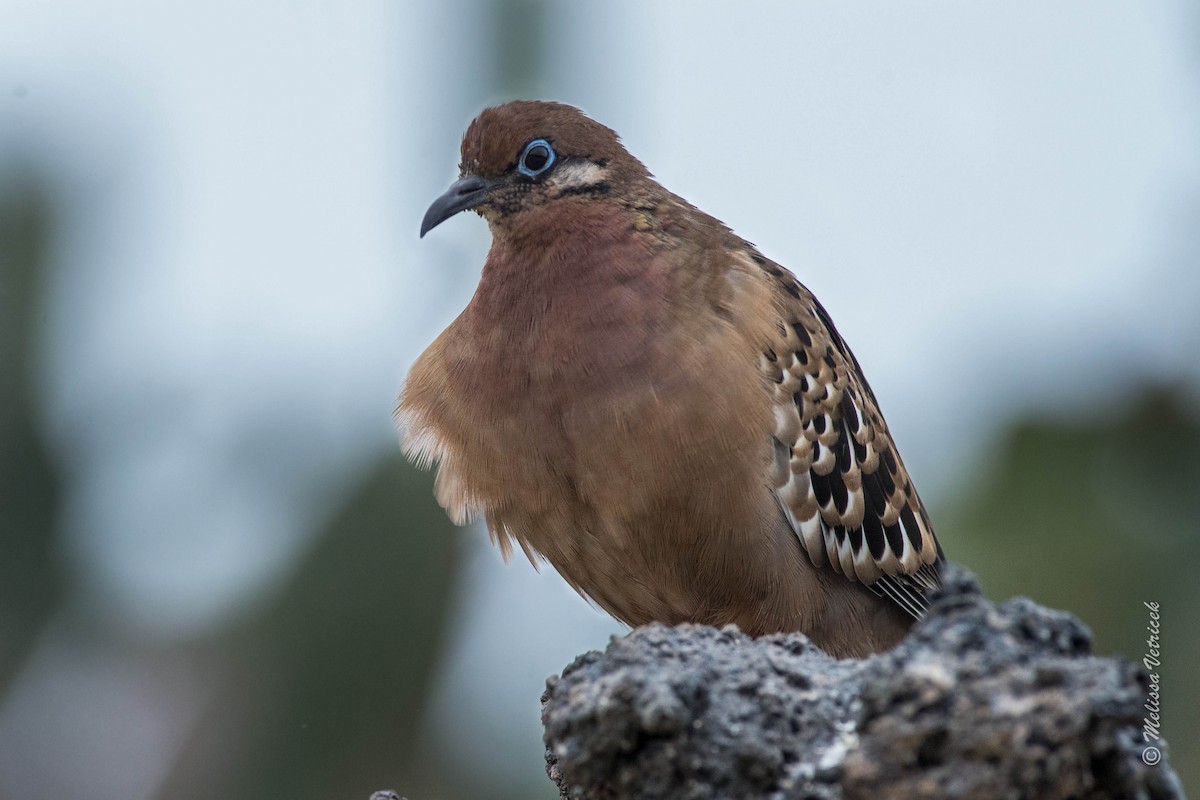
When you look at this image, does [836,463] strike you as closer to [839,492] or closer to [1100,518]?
[839,492]

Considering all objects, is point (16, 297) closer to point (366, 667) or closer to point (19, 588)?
point (19, 588)

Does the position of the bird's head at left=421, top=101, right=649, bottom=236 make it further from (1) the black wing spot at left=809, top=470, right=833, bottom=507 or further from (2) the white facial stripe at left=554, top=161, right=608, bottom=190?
(1) the black wing spot at left=809, top=470, right=833, bottom=507

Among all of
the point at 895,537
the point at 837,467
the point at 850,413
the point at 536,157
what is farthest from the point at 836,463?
the point at 536,157

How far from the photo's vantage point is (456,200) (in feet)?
17.0

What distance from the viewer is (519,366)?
4.64m

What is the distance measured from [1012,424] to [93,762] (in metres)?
4.88

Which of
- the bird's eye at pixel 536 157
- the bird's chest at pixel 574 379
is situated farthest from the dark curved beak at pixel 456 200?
the bird's chest at pixel 574 379

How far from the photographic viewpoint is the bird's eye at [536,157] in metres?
5.18

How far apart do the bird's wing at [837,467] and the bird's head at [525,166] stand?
0.72 meters

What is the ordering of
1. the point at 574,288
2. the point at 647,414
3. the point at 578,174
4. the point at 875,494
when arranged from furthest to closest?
the point at 875,494 < the point at 578,174 < the point at 574,288 < the point at 647,414

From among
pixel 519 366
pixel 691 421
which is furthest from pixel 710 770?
pixel 519 366

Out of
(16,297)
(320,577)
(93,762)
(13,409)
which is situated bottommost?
(93,762)

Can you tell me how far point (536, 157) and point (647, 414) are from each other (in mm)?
1262

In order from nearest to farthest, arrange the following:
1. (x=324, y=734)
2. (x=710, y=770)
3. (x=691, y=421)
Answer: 1. (x=710, y=770)
2. (x=691, y=421)
3. (x=324, y=734)
